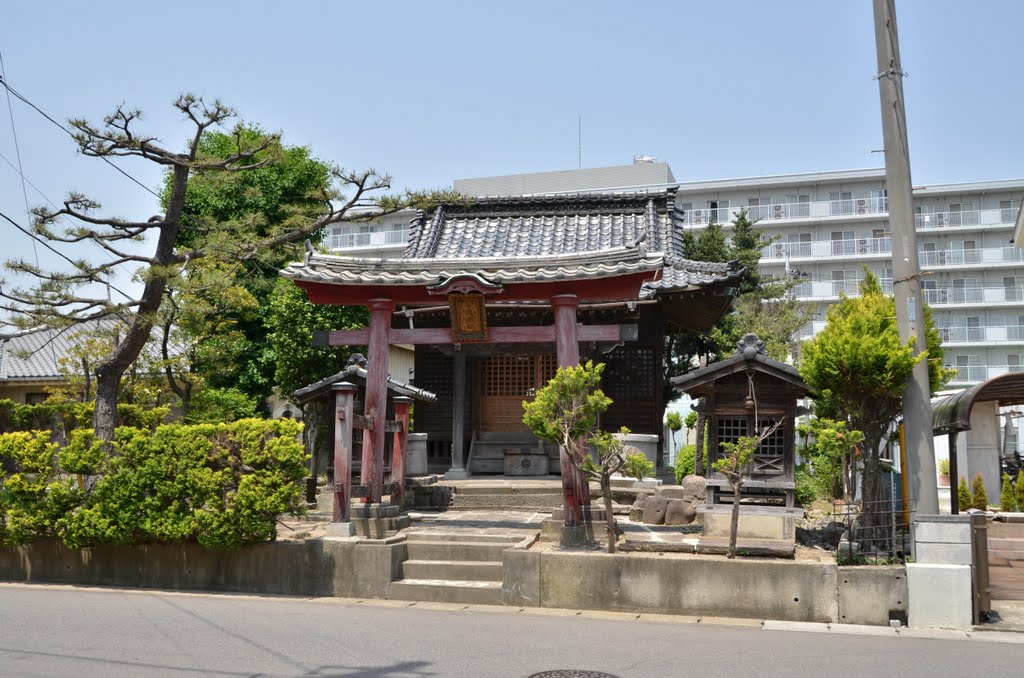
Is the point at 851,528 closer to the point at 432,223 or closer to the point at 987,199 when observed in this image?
the point at 432,223

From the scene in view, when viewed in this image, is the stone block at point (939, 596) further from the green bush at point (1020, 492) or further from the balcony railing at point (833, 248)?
the balcony railing at point (833, 248)

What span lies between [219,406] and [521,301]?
49.1 ft

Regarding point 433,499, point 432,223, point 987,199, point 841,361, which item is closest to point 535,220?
point 432,223

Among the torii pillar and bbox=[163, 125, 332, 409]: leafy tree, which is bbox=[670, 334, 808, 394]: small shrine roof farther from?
bbox=[163, 125, 332, 409]: leafy tree

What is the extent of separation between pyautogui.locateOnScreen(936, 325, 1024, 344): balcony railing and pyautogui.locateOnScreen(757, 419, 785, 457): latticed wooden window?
140 ft

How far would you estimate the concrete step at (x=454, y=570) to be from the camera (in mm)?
12125

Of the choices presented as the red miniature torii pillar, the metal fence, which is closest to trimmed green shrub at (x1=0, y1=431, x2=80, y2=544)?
the red miniature torii pillar

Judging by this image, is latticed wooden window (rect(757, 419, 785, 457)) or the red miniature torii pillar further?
latticed wooden window (rect(757, 419, 785, 457))

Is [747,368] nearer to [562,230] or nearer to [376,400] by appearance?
[376,400]

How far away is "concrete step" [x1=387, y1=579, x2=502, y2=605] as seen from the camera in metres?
11.5

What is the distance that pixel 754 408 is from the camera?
43.9ft

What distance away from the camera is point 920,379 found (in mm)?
10641

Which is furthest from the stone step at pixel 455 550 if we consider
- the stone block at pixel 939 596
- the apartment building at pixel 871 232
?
the apartment building at pixel 871 232

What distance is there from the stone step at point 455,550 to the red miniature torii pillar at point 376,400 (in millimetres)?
1114
